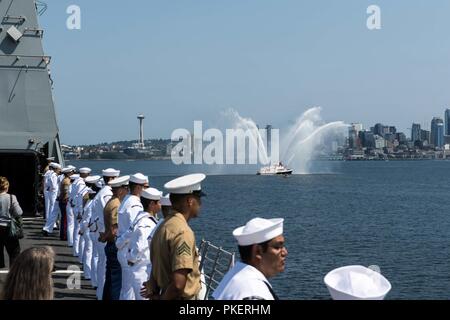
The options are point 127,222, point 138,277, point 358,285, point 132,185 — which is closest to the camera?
point 358,285

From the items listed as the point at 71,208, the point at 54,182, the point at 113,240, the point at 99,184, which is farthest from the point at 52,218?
the point at 113,240

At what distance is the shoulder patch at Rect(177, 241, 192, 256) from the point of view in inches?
191

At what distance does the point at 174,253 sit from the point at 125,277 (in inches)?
104

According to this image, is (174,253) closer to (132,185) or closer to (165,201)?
(165,201)

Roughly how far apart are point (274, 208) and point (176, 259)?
54.4m

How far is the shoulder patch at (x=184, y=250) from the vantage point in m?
4.84

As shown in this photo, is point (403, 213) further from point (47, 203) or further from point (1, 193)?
point (1, 193)

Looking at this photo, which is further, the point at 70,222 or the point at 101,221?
the point at 70,222

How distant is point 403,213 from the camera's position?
178 feet

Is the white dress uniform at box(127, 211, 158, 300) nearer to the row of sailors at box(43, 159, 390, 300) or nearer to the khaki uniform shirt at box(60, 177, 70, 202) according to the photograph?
the row of sailors at box(43, 159, 390, 300)

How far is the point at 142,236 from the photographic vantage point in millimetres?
6754

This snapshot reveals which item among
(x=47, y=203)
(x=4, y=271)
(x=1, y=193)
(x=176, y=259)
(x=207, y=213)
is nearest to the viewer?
(x=176, y=259)

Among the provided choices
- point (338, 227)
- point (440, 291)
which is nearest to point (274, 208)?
point (338, 227)

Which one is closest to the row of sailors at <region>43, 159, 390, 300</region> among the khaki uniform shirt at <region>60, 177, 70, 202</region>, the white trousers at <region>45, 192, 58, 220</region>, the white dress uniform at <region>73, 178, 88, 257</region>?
the white dress uniform at <region>73, 178, 88, 257</region>
